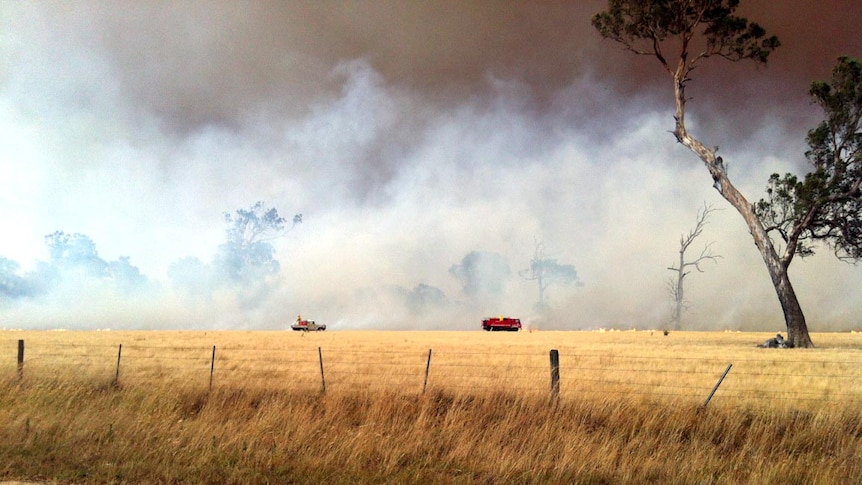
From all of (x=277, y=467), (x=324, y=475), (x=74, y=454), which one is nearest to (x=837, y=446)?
(x=324, y=475)

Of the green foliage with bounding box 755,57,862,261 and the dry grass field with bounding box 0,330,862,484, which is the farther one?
the green foliage with bounding box 755,57,862,261

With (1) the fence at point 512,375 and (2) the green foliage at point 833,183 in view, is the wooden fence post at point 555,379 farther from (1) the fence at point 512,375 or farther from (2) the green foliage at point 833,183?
(2) the green foliage at point 833,183

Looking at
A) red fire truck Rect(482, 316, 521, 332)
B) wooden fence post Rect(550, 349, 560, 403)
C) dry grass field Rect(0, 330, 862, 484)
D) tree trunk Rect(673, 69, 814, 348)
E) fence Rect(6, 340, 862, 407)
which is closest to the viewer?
dry grass field Rect(0, 330, 862, 484)

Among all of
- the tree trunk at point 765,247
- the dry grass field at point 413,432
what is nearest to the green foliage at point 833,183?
the tree trunk at point 765,247

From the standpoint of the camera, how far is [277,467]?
368 inches

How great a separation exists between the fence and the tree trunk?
33.6 ft

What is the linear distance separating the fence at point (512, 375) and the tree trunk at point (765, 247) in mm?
10251

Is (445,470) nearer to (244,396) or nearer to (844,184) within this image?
(244,396)

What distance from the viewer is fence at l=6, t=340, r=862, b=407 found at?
15305 mm

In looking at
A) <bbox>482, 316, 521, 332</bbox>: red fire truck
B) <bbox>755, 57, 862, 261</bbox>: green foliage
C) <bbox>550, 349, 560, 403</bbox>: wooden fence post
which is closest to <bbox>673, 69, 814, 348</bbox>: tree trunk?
<bbox>755, 57, 862, 261</bbox>: green foliage

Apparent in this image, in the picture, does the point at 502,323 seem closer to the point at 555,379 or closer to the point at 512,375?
the point at 512,375

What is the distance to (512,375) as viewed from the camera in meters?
19.3

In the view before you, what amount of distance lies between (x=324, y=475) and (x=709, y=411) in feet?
25.5

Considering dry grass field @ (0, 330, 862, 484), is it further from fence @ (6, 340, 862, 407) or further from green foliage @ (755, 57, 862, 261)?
green foliage @ (755, 57, 862, 261)
